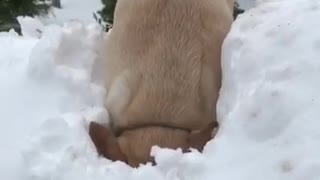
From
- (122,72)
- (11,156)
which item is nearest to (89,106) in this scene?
(122,72)

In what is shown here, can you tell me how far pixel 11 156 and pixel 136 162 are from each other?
469 mm

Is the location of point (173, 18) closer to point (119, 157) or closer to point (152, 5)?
point (152, 5)

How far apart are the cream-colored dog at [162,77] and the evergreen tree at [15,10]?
3744mm

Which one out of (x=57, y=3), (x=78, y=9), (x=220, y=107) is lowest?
(x=78, y=9)

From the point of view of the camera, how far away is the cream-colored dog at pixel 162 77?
121 inches

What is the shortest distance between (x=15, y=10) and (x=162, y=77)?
14.1 ft

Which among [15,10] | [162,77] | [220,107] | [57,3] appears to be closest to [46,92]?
[162,77]

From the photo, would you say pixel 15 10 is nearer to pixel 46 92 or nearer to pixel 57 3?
pixel 46 92

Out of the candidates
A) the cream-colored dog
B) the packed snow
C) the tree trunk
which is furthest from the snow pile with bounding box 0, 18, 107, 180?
the tree trunk

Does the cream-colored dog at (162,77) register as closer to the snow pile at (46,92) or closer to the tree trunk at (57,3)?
the snow pile at (46,92)

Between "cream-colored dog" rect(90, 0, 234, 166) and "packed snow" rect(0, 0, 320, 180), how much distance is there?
0.11 m

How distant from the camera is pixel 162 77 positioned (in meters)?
3.16

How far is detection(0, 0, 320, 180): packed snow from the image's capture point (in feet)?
8.18

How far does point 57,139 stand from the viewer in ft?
9.23
